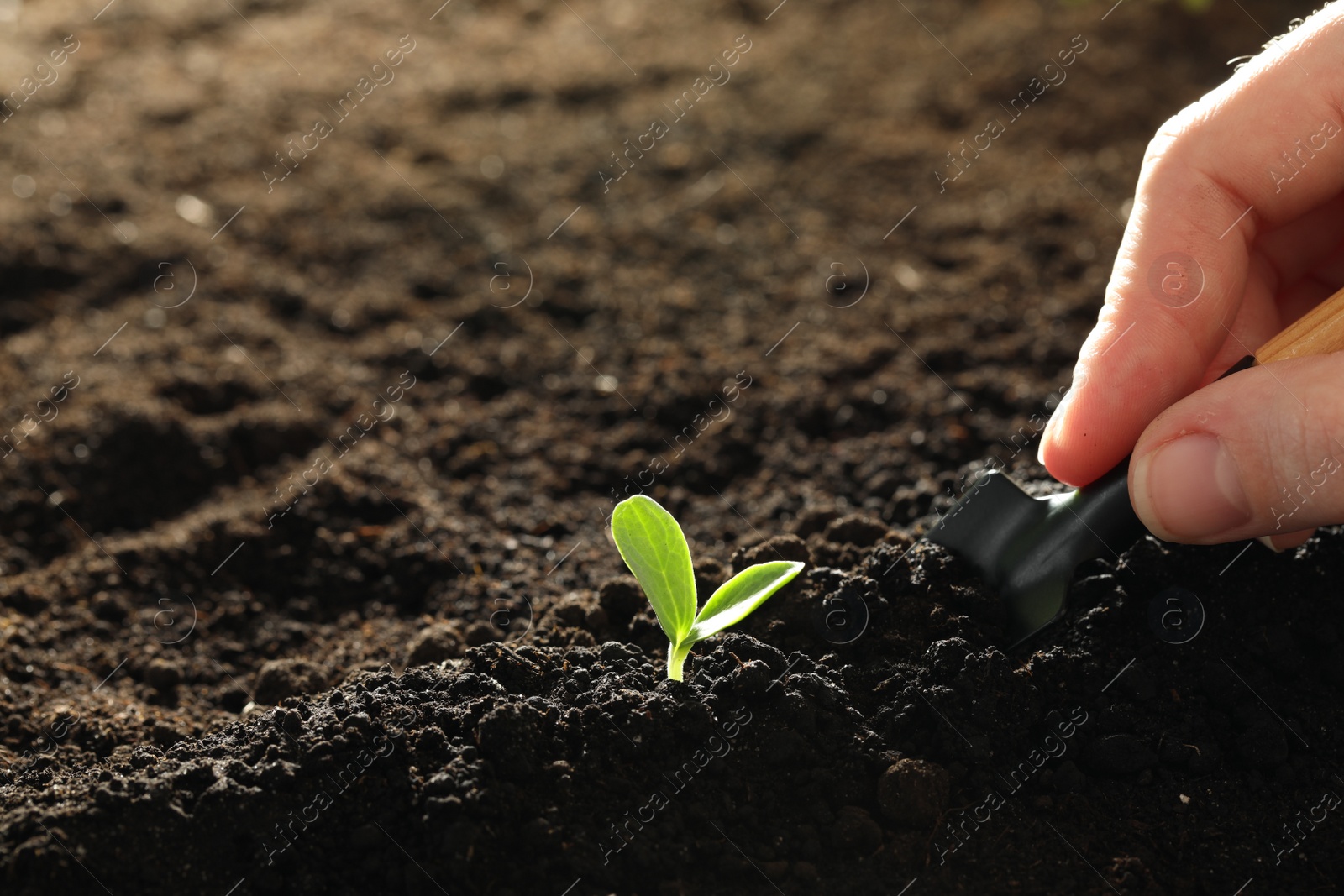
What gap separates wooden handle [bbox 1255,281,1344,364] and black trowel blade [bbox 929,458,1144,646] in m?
0.27

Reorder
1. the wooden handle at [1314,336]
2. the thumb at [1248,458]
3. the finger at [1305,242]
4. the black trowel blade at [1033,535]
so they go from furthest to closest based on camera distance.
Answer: the finger at [1305,242]
the black trowel blade at [1033,535]
the wooden handle at [1314,336]
the thumb at [1248,458]

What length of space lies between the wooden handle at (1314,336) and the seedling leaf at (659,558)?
915 millimetres

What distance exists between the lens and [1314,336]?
148cm

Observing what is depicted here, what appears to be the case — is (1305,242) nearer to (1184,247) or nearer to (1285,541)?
(1184,247)

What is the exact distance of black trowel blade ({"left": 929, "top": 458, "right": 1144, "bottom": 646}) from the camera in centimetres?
160

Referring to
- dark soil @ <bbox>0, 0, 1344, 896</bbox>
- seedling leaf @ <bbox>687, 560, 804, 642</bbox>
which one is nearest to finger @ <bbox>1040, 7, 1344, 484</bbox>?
dark soil @ <bbox>0, 0, 1344, 896</bbox>

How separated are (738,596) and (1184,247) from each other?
957mm

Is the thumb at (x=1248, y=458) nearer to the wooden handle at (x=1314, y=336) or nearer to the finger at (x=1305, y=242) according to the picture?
the wooden handle at (x=1314, y=336)

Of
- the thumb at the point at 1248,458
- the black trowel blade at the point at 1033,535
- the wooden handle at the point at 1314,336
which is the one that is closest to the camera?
the thumb at the point at 1248,458

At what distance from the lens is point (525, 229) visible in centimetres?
333

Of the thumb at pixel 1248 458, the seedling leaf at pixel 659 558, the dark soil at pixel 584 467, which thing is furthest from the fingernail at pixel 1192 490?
the seedling leaf at pixel 659 558

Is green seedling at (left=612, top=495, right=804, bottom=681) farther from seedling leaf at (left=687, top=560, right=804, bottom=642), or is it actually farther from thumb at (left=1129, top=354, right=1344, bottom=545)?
thumb at (left=1129, top=354, right=1344, bottom=545)

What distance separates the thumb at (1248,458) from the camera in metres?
1.36

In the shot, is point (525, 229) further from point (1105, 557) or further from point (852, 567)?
point (1105, 557)
